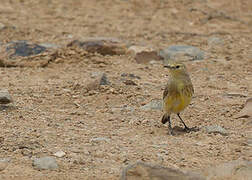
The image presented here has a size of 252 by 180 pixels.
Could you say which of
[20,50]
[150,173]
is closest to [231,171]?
[150,173]

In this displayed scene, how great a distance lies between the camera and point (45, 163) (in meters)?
5.61

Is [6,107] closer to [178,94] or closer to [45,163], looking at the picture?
[45,163]

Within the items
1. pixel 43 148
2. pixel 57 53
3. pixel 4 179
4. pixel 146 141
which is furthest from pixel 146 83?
pixel 4 179

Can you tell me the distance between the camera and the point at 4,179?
17.5 feet

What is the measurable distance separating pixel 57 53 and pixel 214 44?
10.7 ft

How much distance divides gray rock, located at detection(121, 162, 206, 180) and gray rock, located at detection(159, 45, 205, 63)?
5451 mm

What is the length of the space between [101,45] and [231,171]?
531 cm

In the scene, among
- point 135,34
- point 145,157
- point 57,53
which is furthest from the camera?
point 135,34

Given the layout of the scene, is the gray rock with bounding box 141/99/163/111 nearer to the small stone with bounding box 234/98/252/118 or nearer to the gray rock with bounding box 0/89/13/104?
the small stone with bounding box 234/98/252/118

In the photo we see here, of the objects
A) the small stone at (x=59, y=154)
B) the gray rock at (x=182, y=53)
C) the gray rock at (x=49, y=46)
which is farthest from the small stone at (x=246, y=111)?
the gray rock at (x=49, y=46)

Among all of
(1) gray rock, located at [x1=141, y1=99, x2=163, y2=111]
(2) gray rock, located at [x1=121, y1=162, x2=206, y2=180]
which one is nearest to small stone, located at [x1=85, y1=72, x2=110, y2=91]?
(1) gray rock, located at [x1=141, y1=99, x2=163, y2=111]

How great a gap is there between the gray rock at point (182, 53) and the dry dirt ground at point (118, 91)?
0.17 meters

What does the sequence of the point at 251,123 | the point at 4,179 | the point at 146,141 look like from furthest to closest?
1. the point at 251,123
2. the point at 146,141
3. the point at 4,179

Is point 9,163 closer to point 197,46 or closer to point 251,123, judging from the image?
point 251,123
